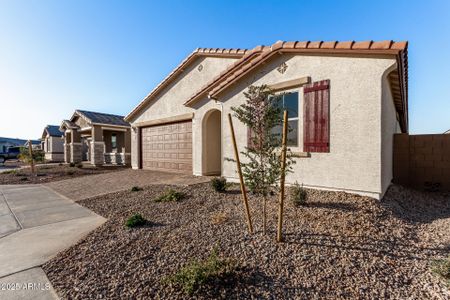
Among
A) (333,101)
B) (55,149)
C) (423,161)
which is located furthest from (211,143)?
(55,149)

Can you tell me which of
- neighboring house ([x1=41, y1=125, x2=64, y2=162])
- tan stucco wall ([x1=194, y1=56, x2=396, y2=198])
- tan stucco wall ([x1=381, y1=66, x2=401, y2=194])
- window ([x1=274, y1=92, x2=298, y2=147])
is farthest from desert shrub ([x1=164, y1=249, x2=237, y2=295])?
neighboring house ([x1=41, y1=125, x2=64, y2=162])

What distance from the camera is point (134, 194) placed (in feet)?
24.4

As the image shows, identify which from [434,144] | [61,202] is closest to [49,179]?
[61,202]

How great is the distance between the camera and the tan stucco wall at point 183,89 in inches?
420

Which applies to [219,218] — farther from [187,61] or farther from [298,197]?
[187,61]

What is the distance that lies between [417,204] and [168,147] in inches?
430

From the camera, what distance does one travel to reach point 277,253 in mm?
3229

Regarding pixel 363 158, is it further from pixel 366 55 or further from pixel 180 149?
pixel 180 149

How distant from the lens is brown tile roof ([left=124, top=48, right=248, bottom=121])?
31.9 feet

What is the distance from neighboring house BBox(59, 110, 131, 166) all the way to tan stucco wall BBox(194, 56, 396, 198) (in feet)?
56.1

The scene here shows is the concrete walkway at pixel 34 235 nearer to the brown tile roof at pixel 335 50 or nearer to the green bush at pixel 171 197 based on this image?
the green bush at pixel 171 197

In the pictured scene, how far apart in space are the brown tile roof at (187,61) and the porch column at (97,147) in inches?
216

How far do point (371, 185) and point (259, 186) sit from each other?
3.28 metres

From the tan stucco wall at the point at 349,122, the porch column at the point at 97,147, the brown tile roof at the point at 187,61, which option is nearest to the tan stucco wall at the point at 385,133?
the tan stucco wall at the point at 349,122
